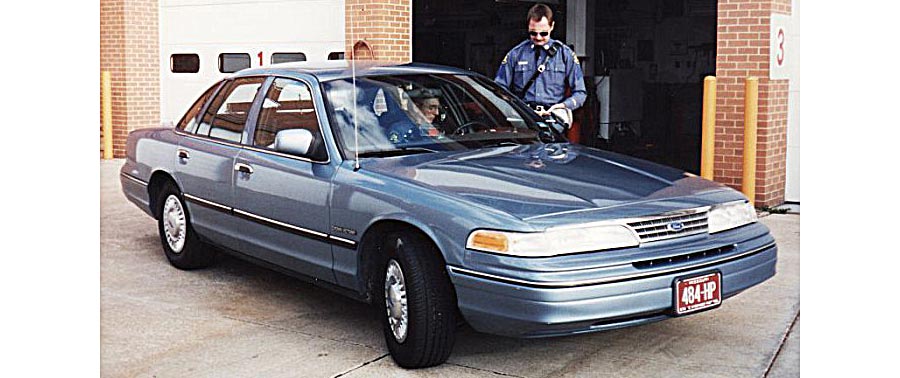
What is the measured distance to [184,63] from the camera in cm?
1410

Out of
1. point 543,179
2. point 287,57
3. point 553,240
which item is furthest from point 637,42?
point 553,240

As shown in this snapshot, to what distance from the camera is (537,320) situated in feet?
14.7

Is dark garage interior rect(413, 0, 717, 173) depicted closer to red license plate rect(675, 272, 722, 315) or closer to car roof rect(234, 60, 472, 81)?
car roof rect(234, 60, 472, 81)

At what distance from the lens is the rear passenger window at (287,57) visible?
12562 millimetres

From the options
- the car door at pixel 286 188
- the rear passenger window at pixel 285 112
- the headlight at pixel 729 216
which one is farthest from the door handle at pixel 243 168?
the headlight at pixel 729 216

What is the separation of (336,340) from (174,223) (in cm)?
197

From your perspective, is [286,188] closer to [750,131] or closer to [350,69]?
[350,69]

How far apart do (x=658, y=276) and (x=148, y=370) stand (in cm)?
230

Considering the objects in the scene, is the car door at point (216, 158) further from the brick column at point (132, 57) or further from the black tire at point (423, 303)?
the brick column at point (132, 57)

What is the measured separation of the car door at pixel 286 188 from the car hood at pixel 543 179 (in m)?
0.36

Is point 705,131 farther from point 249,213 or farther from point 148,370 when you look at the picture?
point 148,370

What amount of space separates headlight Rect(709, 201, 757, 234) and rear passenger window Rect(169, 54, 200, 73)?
9775 mm

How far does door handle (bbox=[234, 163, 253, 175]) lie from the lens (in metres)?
6.16
